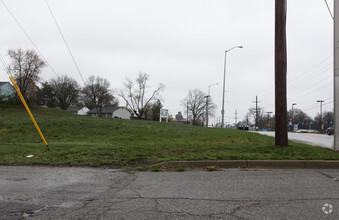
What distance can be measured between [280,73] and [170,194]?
276 inches

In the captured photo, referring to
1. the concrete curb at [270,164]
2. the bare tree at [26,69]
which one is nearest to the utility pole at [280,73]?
the concrete curb at [270,164]

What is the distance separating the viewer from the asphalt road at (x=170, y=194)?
3482 millimetres

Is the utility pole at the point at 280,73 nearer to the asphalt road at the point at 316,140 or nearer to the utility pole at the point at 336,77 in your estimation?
the utility pole at the point at 336,77

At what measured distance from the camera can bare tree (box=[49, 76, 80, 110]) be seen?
271 feet

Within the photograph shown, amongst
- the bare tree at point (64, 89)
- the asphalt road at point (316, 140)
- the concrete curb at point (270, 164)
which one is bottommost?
the concrete curb at point (270, 164)

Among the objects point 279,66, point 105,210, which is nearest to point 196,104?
point 279,66

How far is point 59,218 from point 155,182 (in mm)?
2365

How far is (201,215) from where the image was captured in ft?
11.2

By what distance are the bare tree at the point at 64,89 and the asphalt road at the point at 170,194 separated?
82297 mm

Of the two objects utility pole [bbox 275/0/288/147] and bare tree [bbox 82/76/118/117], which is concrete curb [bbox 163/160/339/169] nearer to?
utility pole [bbox 275/0/288/147]

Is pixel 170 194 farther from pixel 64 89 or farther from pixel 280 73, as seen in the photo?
pixel 64 89

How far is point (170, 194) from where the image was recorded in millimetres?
4430

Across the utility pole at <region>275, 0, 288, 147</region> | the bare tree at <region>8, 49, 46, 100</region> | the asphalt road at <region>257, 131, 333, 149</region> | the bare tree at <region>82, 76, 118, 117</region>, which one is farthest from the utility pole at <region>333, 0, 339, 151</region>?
the bare tree at <region>82, 76, 118, 117</region>

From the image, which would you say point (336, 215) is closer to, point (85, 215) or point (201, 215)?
point (201, 215)
